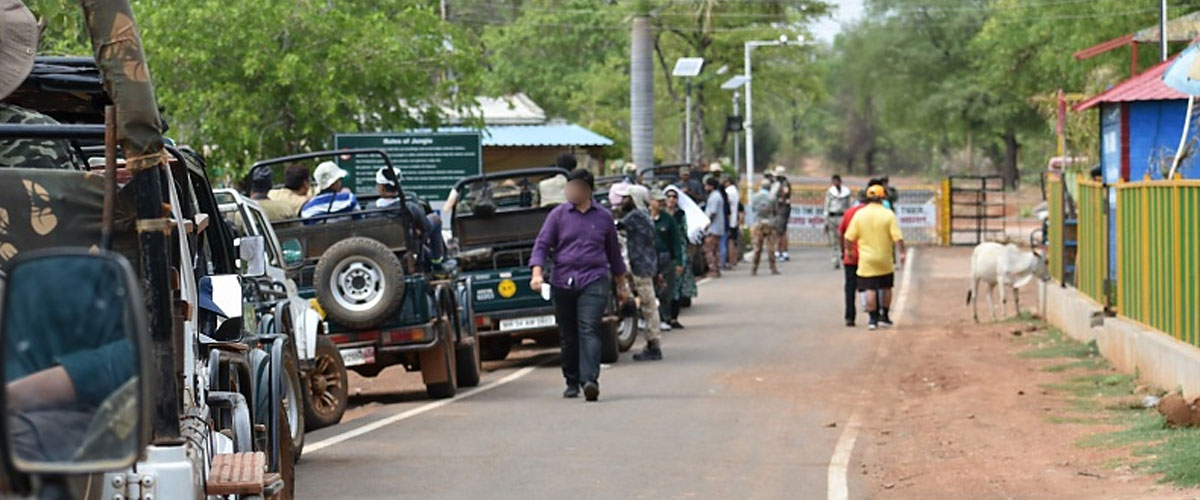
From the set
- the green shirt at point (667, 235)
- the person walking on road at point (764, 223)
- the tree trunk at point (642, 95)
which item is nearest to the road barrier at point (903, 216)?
the tree trunk at point (642, 95)

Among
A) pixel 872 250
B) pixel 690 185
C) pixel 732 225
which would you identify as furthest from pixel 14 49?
pixel 732 225

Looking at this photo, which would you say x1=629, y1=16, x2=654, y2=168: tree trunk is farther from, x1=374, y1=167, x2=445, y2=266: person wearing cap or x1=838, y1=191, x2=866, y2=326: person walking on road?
x1=374, y1=167, x2=445, y2=266: person wearing cap

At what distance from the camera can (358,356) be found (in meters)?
15.1

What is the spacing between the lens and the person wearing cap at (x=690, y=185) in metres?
33.4

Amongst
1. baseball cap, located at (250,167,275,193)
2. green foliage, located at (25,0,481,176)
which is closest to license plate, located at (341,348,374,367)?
baseball cap, located at (250,167,275,193)

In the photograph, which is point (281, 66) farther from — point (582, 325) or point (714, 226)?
point (714, 226)

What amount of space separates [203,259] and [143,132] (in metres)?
1.96

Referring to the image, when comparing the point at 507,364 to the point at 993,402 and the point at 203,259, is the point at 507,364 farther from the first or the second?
the point at 203,259

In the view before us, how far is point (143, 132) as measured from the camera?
5.45 meters

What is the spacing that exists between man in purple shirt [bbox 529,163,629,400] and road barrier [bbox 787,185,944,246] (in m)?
32.2

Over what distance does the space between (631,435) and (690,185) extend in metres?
21.4

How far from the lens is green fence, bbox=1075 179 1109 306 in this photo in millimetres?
18906

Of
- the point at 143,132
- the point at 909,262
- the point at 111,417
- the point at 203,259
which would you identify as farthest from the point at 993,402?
the point at 909,262

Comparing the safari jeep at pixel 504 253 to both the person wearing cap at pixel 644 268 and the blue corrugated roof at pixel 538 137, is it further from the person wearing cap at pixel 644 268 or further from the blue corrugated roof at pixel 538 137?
the blue corrugated roof at pixel 538 137
